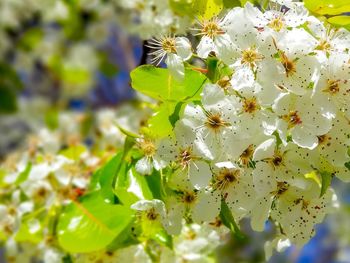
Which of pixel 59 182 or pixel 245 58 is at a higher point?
pixel 245 58

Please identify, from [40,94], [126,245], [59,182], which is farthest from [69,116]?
[126,245]

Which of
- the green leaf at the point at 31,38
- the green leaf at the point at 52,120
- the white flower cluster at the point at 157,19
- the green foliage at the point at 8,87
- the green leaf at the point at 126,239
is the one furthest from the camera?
the green leaf at the point at 31,38

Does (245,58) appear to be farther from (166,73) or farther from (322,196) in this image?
(322,196)

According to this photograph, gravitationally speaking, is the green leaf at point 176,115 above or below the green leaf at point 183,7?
below

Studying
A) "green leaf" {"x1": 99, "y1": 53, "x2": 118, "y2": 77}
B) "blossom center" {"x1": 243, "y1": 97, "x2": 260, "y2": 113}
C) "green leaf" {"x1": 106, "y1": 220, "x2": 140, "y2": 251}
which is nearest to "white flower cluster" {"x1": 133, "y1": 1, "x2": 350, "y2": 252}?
"blossom center" {"x1": 243, "y1": 97, "x2": 260, "y2": 113}

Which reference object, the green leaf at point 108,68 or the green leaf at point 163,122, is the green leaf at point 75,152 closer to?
the green leaf at point 163,122

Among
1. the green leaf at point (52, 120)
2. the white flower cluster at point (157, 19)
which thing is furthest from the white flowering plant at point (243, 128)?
the green leaf at point (52, 120)

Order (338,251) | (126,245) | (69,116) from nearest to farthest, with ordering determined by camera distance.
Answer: (126,245)
(69,116)
(338,251)
